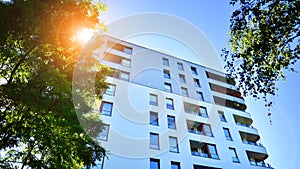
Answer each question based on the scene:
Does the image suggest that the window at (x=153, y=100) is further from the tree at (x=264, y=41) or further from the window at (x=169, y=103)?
the tree at (x=264, y=41)

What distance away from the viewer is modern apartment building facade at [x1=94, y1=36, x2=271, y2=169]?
18.4m

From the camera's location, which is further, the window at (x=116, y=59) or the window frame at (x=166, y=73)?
the window frame at (x=166, y=73)

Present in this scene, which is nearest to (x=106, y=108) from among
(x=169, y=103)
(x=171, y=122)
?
(x=171, y=122)

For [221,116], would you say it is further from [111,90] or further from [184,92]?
[111,90]

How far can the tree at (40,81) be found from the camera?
22.0 ft

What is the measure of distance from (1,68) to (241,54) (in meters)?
9.12

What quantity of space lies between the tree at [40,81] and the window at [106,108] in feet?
37.4

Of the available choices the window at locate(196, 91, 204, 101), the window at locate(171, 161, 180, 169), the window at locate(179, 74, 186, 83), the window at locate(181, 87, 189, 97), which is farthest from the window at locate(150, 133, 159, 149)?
the window at locate(179, 74, 186, 83)

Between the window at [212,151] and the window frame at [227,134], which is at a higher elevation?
the window frame at [227,134]

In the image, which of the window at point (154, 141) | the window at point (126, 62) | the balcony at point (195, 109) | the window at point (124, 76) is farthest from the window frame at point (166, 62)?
the window at point (154, 141)

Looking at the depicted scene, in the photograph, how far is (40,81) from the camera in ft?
23.6

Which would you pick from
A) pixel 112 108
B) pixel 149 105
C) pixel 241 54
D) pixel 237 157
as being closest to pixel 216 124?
pixel 237 157

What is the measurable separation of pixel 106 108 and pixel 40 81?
13119mm

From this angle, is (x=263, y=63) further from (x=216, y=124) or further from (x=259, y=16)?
(x=216, y=124)
